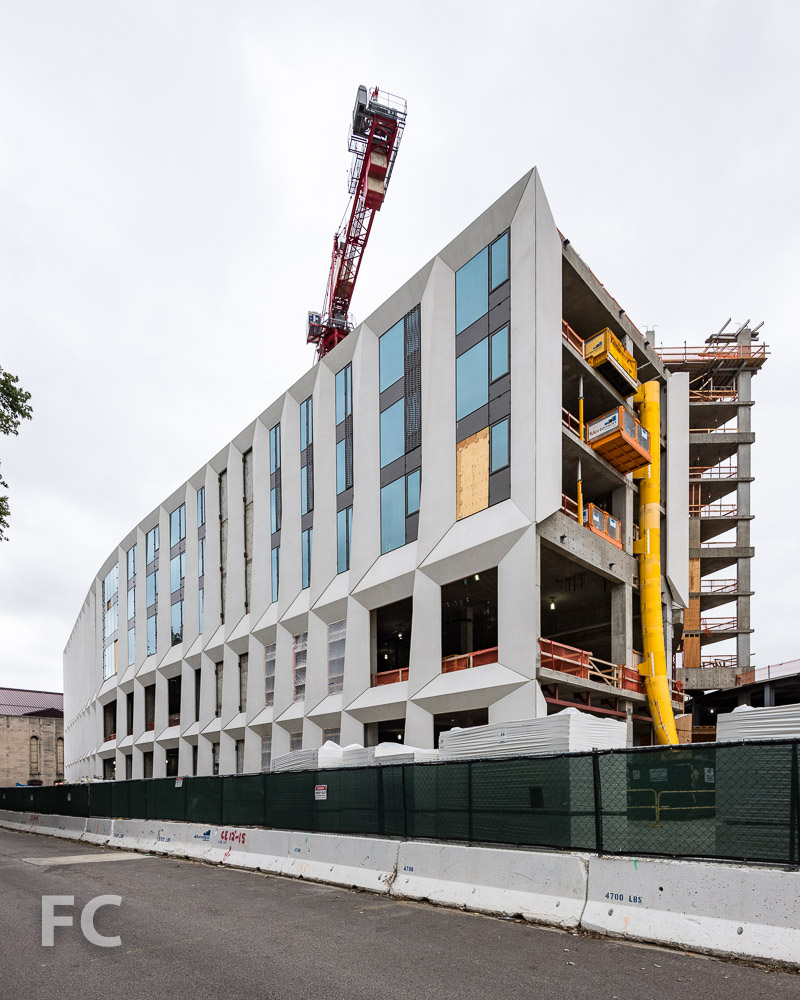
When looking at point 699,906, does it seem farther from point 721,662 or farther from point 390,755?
point 721,662

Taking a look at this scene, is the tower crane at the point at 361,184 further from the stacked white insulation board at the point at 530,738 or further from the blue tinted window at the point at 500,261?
the stacked white insulation board at the point at 530,738

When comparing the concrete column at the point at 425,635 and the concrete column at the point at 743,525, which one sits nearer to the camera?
the concrete column at the point at 425,635

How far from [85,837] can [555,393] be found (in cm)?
2069

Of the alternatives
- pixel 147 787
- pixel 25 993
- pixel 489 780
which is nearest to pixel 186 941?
pixel 25 993

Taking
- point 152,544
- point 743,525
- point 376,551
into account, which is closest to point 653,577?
point 376,551

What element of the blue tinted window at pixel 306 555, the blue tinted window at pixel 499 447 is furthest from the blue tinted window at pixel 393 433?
the blue tinted window at pixel 306 555

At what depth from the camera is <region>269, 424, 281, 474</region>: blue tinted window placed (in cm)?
4184

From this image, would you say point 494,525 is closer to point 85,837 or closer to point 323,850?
point 323,850

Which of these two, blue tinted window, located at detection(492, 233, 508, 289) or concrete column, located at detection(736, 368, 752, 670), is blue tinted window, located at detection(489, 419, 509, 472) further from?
concrete column, located at detection(736, 368, 752, 670)

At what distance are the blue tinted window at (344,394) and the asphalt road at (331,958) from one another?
25.8 meters

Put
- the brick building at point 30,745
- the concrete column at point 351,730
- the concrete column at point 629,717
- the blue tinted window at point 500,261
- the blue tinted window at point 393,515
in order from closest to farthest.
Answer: the blue tinted window at point 500,261 → the concrete column at point 629,717 → the blue tinted window at point 393,515 → the concrete column at point 351,730 → the brick building at point 30,745

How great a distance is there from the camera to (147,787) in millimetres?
22094

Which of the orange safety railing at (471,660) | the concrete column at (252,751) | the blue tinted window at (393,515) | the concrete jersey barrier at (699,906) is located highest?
the blue tinted window at (393,515)

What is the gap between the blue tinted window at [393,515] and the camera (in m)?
29.9
